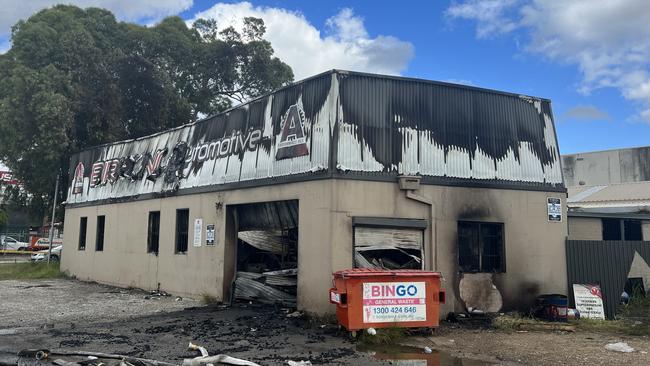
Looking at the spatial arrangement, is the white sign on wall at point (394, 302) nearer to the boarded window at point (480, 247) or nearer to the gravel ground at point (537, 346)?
the gravel ground at point (537, 346)

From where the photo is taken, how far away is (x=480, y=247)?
12.6 meters

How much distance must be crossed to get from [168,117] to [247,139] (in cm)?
1689

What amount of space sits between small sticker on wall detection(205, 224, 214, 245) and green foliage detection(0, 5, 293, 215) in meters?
12.9

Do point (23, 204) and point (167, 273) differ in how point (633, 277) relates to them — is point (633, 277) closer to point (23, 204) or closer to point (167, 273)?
point (167, 273)

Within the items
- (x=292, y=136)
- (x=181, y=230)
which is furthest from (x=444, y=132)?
(x=181, y=230)

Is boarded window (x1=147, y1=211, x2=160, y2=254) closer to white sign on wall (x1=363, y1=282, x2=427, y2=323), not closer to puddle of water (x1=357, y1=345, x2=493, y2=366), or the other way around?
white sign on wall (x1=363, y1=282, x2=427, y2=323)

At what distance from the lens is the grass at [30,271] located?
2332cm

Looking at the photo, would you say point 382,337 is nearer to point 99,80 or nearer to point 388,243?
point 388,243

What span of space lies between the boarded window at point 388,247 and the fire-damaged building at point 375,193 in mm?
25

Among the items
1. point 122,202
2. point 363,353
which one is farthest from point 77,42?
point 363,353

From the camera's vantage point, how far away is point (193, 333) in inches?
397

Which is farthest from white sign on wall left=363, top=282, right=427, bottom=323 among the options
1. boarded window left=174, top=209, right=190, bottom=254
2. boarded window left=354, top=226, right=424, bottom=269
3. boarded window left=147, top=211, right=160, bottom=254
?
boarded window left=147, top=211, right=160, bottom=254

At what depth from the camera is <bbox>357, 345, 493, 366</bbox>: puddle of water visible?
316 inches

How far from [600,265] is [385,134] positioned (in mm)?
6551
